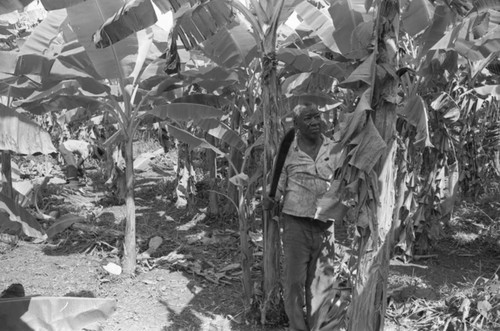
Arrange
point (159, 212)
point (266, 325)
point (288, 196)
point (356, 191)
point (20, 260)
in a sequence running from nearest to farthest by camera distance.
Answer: point (356, 191) → point (288, 196) → point (266, 325) → point (20, 260) → point (159, 212)

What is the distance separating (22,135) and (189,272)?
3.61 m

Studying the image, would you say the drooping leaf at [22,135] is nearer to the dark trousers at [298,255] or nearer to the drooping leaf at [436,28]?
the dark trousers at [298,255]

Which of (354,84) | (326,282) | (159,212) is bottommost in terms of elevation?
(159,212)

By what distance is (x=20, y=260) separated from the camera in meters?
7.93

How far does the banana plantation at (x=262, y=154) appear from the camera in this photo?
3.75 metres

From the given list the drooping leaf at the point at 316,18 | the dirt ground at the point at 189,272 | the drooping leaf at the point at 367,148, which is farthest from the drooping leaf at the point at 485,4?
the dirt ground at the point at 189,272

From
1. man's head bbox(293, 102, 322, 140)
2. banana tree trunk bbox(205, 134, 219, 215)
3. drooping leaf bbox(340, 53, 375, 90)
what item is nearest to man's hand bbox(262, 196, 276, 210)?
man's head bbox(293, 102, 322, 140)

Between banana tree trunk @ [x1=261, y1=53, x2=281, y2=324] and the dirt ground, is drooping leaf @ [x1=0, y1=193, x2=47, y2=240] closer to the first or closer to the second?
banana tree trunk @ [x1=261, y1=53, x2=281, y2=324]

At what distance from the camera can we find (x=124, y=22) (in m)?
4.44

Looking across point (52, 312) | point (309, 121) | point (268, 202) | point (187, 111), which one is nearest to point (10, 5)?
point (52, 312)

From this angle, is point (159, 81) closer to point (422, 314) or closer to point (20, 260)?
point (20, 260)

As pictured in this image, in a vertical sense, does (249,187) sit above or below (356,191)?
below

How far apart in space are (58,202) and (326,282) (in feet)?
25.3

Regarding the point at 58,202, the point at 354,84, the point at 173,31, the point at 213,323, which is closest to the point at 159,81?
the point at 173,31
